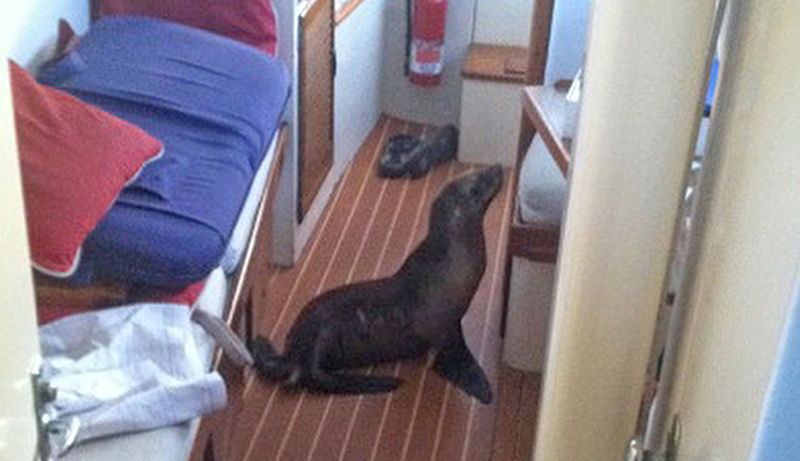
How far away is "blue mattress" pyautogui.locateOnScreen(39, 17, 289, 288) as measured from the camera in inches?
60.5

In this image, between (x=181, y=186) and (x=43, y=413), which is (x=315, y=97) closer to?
(x=181, y=186)

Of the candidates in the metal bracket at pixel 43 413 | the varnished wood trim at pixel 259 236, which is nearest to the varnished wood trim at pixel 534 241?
the varnished wood trim at pixel 259 236

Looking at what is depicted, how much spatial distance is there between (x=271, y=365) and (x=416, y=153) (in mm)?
1232

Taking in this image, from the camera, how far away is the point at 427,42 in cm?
334

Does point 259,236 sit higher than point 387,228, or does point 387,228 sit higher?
point 259,236

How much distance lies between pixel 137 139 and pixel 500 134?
1816 mm

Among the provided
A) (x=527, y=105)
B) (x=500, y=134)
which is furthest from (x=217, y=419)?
(x=500, y=134)

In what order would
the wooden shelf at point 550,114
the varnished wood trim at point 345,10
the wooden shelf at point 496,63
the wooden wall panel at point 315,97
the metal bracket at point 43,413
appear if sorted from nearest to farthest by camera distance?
the metal bracket at point 43,413 → the wooden shelf at point 550,114 → the wooden wall panel at point 315,97 → the varnished wood trim at point 345,10 → the wooden shelf at point 496,63

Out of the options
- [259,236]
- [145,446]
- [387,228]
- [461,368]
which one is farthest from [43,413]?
[387,228]

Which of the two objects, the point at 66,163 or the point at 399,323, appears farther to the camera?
the point at 399,323

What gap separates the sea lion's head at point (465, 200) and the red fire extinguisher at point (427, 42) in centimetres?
103

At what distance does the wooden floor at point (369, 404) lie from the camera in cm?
209

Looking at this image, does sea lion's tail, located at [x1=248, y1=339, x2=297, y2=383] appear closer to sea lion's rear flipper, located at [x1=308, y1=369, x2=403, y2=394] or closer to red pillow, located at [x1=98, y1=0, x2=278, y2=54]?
sea lion's rear flipper, located at [x1=308, y1=369, x2=403, y2=394]

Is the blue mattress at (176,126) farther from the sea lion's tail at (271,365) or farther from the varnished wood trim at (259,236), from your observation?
the sea lion's tail at (271,365)
